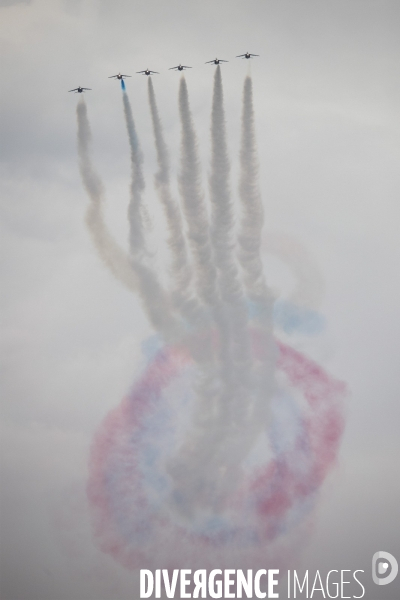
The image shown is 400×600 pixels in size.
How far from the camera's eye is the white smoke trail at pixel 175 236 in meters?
38.6

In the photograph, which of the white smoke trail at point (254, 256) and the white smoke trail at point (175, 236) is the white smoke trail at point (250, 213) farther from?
the white smoke trail at point (175, 236)

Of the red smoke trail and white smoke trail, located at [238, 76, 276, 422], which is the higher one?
white smoke trail, located at [238, 76, 276, 422]

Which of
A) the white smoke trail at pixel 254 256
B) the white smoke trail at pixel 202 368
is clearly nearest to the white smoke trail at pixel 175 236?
the white smoke trail at pixel 202 368

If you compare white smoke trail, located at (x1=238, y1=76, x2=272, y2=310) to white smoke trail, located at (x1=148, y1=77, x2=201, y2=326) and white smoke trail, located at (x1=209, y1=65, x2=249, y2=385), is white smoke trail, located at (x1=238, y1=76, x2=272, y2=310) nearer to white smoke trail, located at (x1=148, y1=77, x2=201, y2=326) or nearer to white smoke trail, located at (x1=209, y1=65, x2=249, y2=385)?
white smoke trail, located at (x1=209, y1=65, x2=249, y2=385)

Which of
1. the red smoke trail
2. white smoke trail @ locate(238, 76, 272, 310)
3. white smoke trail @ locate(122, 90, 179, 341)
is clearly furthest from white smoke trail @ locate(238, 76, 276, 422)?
white smoke trail @ locate(122, 90, 179, 341)

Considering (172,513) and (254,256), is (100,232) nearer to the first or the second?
(254,256)

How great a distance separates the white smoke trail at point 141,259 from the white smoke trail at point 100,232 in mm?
603

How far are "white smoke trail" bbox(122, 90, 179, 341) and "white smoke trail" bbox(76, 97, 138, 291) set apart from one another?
60 cm

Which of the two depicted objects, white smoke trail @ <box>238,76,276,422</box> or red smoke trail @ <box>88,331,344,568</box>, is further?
red smoke trail @ <box>88,331,344,568</box>

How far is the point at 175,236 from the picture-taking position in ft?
134

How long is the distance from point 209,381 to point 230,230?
399 inches

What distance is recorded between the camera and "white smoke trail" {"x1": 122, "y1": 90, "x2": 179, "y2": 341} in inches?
1534

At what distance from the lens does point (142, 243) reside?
136 feet

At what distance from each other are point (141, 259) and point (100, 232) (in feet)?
9.94
